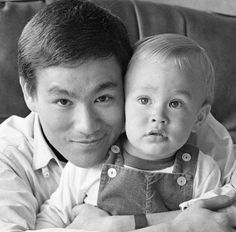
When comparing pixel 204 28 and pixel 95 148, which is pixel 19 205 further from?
pixel 204 28

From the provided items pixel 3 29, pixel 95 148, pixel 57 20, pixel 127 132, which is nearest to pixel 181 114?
pixel 127 132

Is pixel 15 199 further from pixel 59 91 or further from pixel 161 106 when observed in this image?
pixel 161 106

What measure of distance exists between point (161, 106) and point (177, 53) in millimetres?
132

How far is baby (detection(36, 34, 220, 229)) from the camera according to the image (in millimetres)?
1260

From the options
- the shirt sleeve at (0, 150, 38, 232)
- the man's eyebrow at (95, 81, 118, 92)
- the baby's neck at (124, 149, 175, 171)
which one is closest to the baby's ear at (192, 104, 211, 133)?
the baby's neck at (124, 149, 175, 171)

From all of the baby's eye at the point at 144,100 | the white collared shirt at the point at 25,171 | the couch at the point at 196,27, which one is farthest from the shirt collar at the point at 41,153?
the couch at the point at 196,27

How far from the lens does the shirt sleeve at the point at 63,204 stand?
1.37 m

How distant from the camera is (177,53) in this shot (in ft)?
4.17

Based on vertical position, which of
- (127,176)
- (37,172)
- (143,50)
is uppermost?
(143,50)

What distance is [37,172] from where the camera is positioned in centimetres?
153

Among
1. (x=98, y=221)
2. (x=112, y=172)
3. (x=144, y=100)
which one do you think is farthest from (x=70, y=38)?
(x=98, y=221)

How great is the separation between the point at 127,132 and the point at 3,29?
76cm

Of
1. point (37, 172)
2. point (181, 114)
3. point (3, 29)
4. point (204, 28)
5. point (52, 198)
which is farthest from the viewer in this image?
point (204, 28)

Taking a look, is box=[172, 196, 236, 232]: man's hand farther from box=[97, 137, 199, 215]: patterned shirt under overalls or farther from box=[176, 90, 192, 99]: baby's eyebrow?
box=[176, 90, 192, 99]: baby's eyebrow
